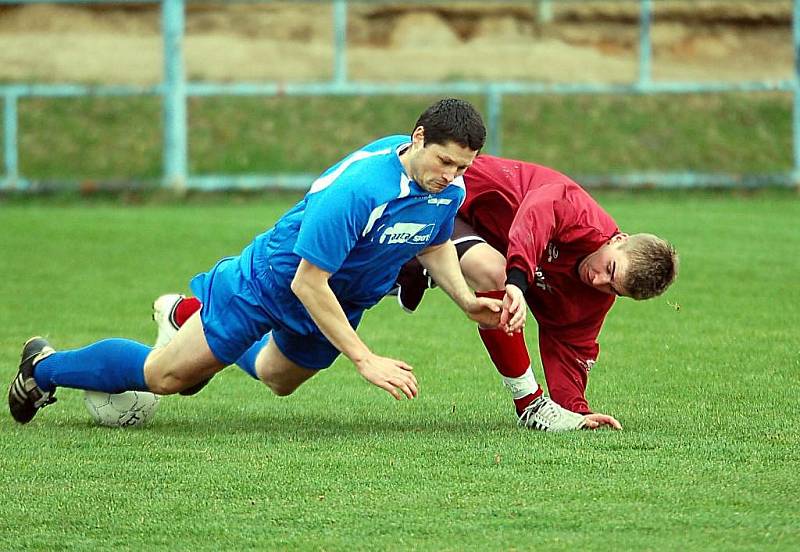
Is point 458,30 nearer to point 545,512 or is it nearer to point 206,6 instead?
point 206,6

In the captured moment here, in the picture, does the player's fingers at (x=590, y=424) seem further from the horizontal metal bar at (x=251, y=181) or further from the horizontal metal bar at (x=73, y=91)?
the horizontal metal bar at (x=73, y=91)

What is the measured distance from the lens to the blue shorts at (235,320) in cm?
518

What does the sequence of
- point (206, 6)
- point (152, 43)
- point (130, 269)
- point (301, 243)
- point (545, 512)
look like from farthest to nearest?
point (206, 6) < point (152, 43) < point (130, 269) < point (301, 243) < point (545, 512)

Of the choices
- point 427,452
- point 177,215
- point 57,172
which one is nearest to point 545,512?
point 427,452

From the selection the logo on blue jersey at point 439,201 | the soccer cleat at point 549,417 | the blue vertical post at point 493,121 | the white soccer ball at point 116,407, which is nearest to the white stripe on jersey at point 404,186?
the logo on blue jersey at point 439,201

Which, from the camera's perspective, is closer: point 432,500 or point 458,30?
point 432,500

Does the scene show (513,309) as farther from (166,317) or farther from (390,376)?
(166,317)

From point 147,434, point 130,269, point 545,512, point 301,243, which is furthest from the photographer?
point 130,269

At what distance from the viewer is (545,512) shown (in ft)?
13.2

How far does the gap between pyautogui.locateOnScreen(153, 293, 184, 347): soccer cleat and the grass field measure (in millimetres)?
326

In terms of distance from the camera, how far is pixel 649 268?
5.07 meters

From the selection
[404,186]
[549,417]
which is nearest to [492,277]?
[549,417]

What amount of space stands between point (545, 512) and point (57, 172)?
12.7 m

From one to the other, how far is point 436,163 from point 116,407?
1639 mm
